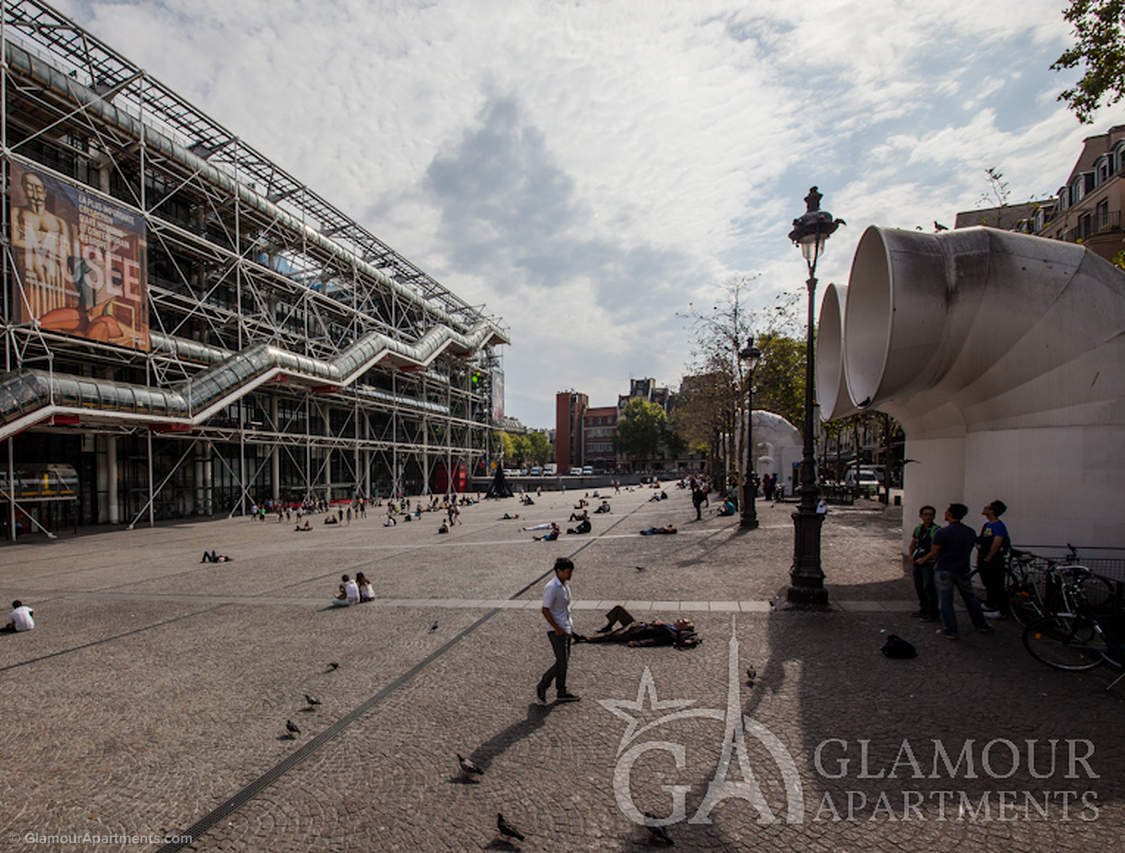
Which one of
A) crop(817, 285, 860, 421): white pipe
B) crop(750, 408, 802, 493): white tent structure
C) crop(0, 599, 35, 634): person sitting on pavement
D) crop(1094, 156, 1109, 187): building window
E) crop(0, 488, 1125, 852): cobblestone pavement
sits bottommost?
crop(0, 599, 35, 634): person sitting on pavement

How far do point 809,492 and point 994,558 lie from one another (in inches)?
98.7

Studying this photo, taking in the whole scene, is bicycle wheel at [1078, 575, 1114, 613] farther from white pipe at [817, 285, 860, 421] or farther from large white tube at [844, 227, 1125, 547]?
white pipe at [817, 285, 860, 421]

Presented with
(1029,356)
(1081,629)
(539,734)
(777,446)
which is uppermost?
(1029,356)

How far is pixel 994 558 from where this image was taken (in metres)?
7.71

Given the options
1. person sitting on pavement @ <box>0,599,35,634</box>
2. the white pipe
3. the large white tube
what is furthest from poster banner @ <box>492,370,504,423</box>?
the large white tube

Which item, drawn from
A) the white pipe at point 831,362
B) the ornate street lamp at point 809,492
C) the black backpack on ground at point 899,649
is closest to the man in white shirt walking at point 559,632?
the black backpack on ground at point 899,649

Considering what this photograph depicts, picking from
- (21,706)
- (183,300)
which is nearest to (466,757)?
(21,706)

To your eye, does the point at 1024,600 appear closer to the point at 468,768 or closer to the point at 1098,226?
the point at 468,768

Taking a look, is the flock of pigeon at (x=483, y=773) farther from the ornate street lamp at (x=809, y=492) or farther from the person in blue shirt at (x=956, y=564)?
the ornate street lamp at (x=809, y=492)

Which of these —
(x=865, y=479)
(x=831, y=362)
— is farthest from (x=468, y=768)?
(x=865, y=479)

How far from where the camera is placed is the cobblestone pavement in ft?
12.4

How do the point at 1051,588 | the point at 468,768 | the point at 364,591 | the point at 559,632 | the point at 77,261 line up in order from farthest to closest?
the point at 77,261, the point at 364,591, the point at 1051,588, the point at 559,632, the point at 468,768

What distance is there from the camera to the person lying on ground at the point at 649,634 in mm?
7321

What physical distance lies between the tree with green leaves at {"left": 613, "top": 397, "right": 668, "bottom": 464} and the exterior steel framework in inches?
1917
